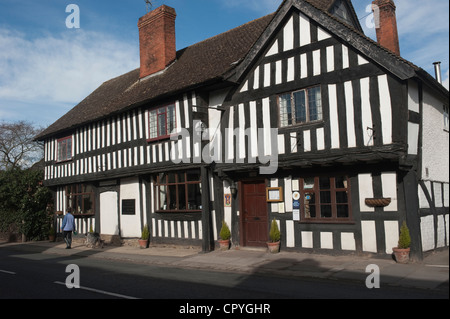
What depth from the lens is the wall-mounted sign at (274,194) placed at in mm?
12742

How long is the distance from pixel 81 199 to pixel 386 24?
52.4 ft

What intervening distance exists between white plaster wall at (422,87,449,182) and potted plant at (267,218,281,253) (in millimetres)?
4501

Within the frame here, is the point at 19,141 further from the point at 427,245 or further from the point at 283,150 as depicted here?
the point at 427,245

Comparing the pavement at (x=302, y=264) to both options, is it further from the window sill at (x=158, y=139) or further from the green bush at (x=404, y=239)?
the window sill at (x=158, y=139)

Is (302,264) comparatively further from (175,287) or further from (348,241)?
(175,287)

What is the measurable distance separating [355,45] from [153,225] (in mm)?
10314

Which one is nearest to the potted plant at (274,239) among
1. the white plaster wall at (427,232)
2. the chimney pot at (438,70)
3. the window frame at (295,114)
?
the window frame at (295,114)

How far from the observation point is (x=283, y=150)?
1250 centimetres

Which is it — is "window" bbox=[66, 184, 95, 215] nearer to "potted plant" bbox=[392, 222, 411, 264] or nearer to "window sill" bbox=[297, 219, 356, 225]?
"window sill" bbox=[297, 219, 356, 225]

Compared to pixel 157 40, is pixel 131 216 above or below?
below

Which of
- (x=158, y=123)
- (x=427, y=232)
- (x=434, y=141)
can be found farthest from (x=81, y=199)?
(x=434, y=141)

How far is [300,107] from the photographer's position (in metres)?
12.3

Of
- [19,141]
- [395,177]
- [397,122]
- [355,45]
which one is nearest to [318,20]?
[355,45]

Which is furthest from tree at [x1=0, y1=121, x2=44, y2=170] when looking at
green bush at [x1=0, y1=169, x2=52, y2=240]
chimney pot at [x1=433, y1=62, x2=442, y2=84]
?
chimney pot at [x1=433, y1=62, x2=442, y2=84]
